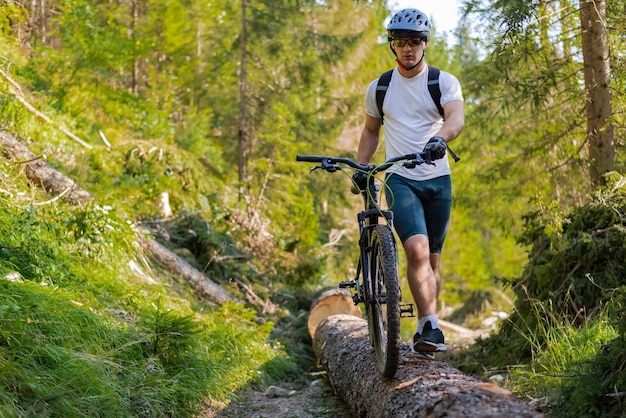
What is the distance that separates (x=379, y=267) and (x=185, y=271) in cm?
Answer: 478

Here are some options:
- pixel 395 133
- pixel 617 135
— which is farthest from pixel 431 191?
pixel 617 135

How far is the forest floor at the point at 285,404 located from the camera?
546 cm

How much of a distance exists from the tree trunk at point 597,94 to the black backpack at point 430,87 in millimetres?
3070

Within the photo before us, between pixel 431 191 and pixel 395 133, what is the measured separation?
0.51 meters

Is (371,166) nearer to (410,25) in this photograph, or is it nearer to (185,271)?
(410,25)

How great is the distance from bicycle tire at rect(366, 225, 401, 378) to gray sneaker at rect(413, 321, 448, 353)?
202 millimetres

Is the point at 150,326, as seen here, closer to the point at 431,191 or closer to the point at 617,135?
the point at 431,191

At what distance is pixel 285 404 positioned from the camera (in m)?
5.95

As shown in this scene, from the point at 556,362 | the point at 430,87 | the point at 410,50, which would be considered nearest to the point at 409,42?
the point at 410,50

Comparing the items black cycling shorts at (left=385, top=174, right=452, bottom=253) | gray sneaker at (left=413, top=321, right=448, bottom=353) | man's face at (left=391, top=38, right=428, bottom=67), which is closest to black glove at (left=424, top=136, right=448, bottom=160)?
black cycling shorts at (left=385, top=174, right=452, bottom=253)

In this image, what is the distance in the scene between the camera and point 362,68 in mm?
23156

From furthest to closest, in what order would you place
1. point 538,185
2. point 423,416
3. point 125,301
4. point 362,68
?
point 362,68 → point 538,185 → point 125,301 → point 423,416

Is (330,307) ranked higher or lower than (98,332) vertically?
lower

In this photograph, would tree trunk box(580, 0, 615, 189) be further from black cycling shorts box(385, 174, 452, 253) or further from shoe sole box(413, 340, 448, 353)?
shoe sole box(413, 340, 448, 353)
